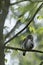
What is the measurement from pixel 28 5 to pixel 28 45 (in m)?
0.96

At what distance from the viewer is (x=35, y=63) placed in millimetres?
Result: 9648

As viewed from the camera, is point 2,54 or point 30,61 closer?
point 2,54

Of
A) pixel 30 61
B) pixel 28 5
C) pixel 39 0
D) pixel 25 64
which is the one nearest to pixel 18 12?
pixel 28 5

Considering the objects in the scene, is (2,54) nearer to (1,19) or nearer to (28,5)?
(1,19)

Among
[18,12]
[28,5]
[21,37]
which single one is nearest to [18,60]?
[21,37]

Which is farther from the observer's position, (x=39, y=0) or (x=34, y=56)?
(x=34, y=56)

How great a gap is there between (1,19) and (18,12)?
163cm

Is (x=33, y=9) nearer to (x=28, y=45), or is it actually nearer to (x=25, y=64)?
(x=28, y=45)

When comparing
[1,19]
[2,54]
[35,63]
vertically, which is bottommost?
[35,63]

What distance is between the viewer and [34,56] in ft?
32.3

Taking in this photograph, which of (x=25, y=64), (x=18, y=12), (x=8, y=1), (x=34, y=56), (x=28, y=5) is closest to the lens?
(x=8, y=1)

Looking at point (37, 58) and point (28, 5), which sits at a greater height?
point (28, 5)

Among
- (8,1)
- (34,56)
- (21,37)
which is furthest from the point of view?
(34,56)

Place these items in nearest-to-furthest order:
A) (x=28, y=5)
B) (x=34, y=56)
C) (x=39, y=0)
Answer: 1. (x=39, y=0)
2. (x=28, y=5)
3. (x=34, y=56)
